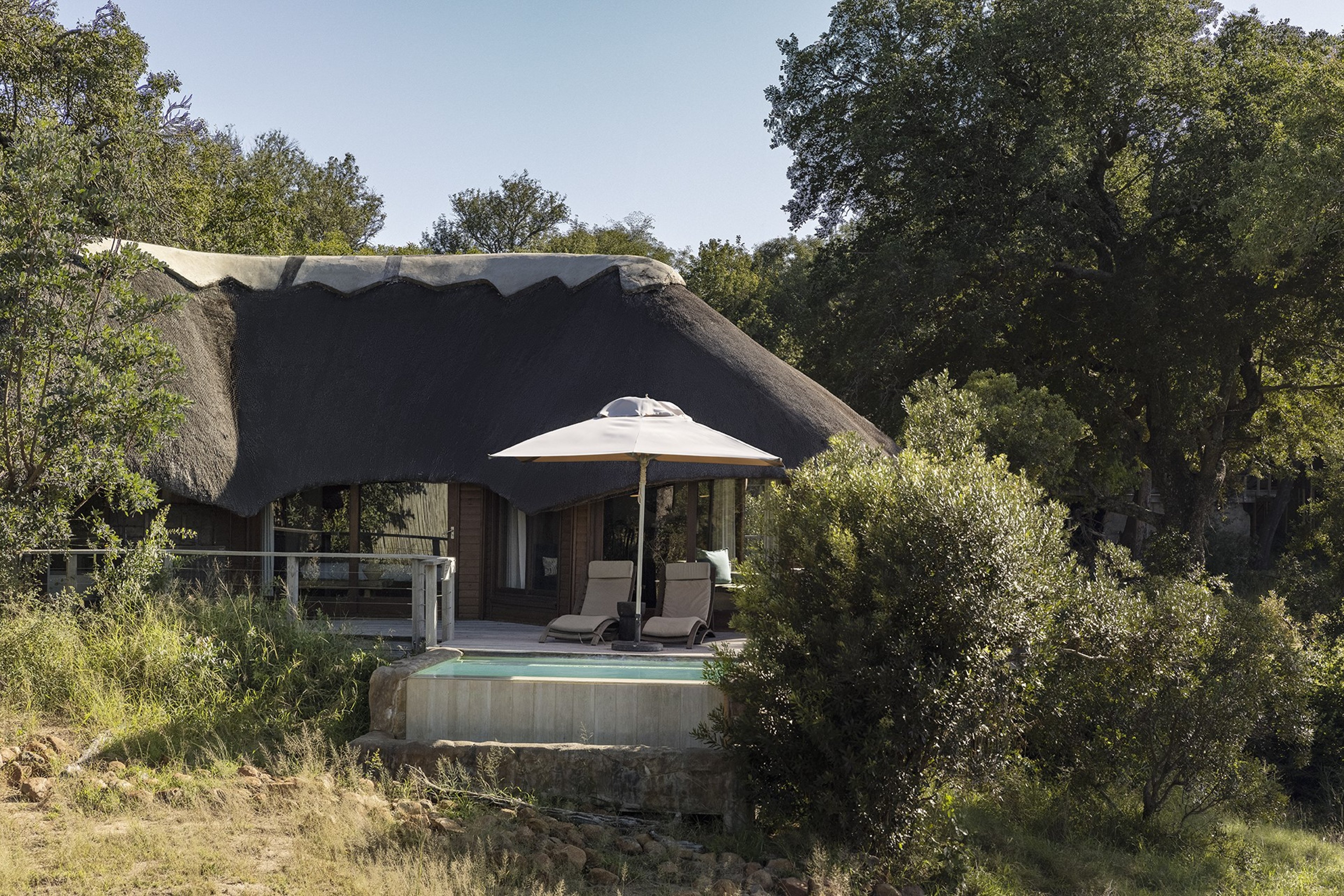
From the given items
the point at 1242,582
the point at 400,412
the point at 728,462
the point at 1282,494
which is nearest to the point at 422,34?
the point at 400,412

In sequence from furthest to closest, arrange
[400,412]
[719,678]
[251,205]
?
1. [251,205]
2. [400,412]
3. [719,678]

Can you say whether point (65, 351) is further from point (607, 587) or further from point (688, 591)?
point (688, 591)

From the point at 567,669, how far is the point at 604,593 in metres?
3.43

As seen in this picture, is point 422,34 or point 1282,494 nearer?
point 422,34

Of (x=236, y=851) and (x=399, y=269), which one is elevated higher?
(x=399, y=269)

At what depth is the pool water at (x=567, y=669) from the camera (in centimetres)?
813

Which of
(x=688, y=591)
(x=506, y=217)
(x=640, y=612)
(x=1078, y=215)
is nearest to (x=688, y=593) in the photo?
(x=688, y=591)

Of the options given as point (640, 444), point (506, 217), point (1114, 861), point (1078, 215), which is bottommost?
point (1114, 861)

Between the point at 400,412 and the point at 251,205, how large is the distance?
50.9 ft

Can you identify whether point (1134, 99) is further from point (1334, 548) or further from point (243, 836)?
point (243, 836)

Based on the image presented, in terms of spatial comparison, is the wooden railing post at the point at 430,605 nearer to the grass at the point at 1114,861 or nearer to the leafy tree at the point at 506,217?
the grass at the point at 1114,861

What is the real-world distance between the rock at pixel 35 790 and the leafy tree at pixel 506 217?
34.2m

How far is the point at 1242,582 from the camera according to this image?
24812 mm

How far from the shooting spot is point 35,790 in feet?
22.6
